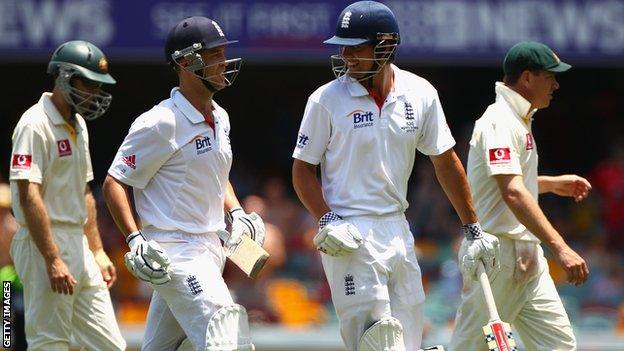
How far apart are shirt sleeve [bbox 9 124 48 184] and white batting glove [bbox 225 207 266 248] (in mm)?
1181

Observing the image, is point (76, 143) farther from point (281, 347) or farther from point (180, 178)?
point (281, 347)

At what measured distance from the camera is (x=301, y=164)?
21.6 ft

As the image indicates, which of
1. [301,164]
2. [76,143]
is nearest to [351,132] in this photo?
[301,164]

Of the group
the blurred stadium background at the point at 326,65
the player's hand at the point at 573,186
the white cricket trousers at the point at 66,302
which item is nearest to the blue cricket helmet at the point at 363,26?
the player's hand at the point at 573,186

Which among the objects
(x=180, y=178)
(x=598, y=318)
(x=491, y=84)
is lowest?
(x=598, y=318)

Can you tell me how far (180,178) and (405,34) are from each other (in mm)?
6644

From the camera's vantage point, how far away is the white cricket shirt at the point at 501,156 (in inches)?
285

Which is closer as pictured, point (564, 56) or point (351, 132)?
point (351, 132)

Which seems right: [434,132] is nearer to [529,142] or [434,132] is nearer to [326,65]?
[529,142]

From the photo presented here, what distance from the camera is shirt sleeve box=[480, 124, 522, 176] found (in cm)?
715

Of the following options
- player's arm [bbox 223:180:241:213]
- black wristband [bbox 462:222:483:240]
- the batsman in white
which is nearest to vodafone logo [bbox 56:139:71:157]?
the batsman in white

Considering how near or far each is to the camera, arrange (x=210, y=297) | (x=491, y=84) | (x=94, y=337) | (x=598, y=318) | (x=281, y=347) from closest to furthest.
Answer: (x=210, y=297), (x=94, y=337), (x=281, y=347), (x=598, y=318), (x=491, y=84)

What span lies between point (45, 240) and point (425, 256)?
6.80 metres

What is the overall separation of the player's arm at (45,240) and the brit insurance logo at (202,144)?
3.54 ft
